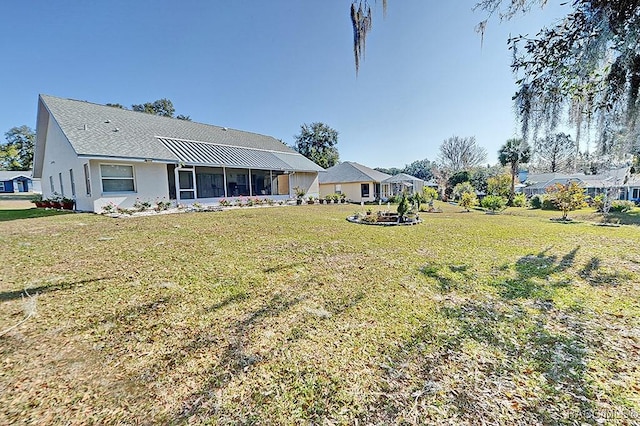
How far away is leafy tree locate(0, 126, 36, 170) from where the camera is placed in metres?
50.0

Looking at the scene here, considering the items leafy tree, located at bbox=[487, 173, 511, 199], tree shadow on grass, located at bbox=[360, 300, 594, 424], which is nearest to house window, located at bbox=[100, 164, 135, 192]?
tree shadow on grass, located at bbox=[360, 300, 594, 424]

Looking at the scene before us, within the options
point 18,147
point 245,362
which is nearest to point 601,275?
point 245,362

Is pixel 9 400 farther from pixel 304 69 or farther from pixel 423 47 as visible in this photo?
pixel 304 69

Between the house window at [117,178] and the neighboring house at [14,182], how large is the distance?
162 ft

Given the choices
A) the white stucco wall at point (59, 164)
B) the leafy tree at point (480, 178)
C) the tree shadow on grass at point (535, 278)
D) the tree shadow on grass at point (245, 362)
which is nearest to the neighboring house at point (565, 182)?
the leafy tree at point (480, 178)

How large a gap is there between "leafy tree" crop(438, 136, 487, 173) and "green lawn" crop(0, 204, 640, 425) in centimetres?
4824

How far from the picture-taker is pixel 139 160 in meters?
12.8

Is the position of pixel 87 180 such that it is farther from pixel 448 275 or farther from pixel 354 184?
pixel 354 184

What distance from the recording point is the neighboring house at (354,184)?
2727cm

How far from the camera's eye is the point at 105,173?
40.7 feet

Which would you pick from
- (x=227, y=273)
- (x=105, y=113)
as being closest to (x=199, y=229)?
(x=227, y=273)

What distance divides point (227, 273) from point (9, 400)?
112 inches

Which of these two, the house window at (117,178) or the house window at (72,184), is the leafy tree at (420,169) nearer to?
the house window at (117,178)

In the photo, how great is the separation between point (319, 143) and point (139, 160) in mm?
32703
